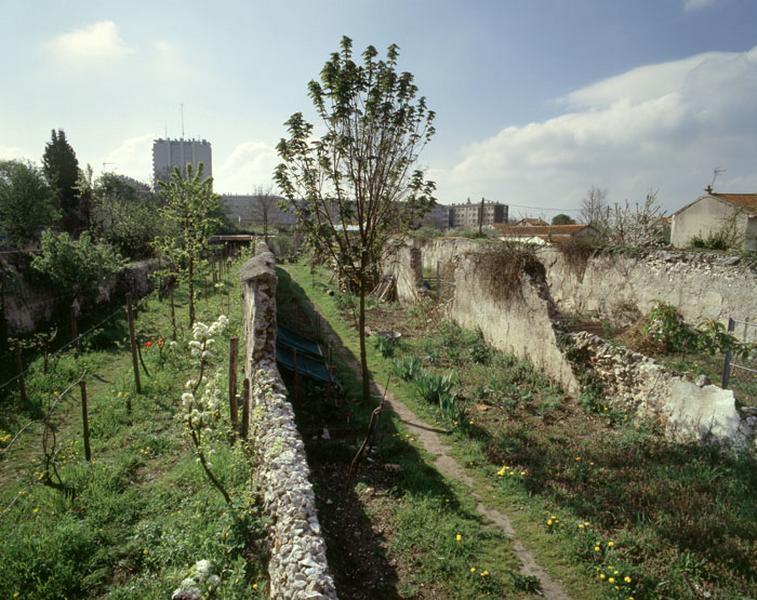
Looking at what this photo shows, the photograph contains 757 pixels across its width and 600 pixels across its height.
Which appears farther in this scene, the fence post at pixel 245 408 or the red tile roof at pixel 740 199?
the red tile roof at pixel 740 199

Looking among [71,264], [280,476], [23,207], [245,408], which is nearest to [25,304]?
[71,264]

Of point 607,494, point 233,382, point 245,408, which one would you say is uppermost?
point 233,382

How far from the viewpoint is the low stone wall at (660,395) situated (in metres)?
6.19

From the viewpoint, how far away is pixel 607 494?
563cm

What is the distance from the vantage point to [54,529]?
490cm

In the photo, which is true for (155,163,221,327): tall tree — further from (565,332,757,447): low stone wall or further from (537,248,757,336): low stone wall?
(537,248,757,336): low stone wall

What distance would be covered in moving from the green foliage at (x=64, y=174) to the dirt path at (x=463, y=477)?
3447 cm

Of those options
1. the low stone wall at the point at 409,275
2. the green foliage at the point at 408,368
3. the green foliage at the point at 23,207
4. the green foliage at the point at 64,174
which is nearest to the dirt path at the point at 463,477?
the green foliage at the point at 408,368

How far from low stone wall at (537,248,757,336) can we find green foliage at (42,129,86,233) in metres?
34.4

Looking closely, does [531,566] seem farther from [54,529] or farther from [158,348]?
[158,348]

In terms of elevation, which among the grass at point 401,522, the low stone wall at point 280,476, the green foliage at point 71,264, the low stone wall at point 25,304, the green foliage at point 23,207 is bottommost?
the grass at point 401,522

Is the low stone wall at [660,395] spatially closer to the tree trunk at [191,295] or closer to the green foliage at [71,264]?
the tree trunk at [191,295]

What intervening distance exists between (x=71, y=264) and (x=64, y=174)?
1115 inches

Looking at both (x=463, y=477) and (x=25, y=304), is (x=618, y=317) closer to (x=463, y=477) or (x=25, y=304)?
(x=463, y=477)
